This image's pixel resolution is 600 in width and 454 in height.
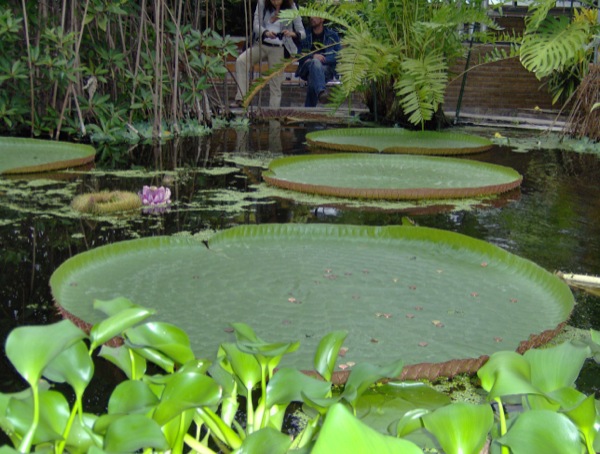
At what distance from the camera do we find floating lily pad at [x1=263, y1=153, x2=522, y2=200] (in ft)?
10.8

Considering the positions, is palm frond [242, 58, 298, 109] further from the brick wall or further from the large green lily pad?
the large green lily pad

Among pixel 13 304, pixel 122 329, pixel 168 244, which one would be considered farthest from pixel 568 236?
pixel 122 329

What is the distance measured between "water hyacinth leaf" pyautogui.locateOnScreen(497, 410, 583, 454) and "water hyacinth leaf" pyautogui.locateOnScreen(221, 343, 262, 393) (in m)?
0.36

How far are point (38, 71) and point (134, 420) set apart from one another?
4458 mm

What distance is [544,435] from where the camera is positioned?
80 centimetres

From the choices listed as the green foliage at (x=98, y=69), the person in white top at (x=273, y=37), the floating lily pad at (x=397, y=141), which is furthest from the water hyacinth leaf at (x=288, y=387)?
the person in white top at (x=273, y=37)

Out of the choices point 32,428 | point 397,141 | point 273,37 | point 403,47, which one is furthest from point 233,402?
point 273,37

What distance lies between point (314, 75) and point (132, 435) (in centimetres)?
674

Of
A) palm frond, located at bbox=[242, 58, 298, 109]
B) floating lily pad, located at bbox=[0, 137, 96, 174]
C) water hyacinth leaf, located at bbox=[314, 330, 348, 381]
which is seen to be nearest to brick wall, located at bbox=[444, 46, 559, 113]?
palm frond, located at bbox=[242, 58, 298, 109]

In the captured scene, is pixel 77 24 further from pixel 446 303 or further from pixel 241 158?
pixel 446 303

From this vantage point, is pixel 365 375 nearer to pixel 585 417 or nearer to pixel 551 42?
pixel 585 417

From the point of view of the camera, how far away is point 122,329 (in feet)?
3.26

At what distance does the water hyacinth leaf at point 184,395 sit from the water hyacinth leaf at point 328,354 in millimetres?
185

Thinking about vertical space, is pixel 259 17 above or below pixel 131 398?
above
